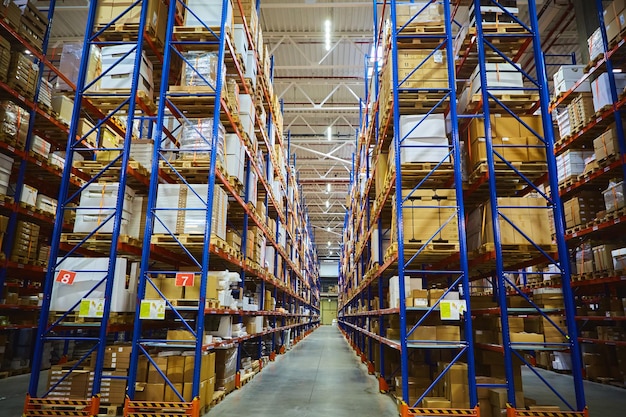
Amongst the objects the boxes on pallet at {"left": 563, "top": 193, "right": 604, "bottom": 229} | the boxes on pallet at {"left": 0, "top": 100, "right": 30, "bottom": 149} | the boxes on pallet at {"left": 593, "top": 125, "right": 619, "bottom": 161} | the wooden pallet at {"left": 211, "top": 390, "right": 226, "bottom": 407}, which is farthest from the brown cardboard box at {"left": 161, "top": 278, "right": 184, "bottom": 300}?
the boxes on pallet at {"left": 563, "top": 193, "right": 604, "bottom": 229}

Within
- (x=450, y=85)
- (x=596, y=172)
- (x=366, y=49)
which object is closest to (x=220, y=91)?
(x=450, y=85)

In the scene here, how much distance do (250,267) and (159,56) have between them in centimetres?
423

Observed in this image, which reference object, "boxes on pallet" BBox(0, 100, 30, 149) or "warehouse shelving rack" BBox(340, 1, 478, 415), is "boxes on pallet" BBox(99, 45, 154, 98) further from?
"warehouse shelving rack" BBox(340, 1, 478, 415)

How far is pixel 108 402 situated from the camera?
17.9 feet

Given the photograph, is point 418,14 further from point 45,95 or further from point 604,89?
point 45,95

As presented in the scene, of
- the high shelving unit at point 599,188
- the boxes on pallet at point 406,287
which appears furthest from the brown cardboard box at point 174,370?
the high shelving unit at point 599,188

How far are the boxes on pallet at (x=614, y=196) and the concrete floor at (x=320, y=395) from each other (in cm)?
333

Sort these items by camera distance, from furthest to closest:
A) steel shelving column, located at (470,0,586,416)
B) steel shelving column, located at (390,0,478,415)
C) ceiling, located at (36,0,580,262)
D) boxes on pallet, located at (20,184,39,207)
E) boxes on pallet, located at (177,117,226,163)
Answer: ceiling, located at (36,0,580,262) < boxes on pallet, located at (20,184,39,207) < boxes on pallet, located at (177,117,226,163) < steel shelving column, located at (390,0,478,415) < steel shelving column, located at (470,0,586,416)

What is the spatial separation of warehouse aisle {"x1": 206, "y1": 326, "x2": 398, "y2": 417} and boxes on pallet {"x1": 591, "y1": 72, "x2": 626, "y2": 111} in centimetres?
690

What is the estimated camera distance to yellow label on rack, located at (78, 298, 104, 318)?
543cm

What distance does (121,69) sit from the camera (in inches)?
266

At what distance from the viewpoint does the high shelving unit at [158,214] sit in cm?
552

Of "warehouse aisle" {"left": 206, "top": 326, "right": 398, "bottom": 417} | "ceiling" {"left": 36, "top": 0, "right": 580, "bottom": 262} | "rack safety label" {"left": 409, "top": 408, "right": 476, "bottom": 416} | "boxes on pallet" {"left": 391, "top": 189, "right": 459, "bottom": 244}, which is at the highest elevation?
"ceiling" {"left": 36, "top": 0, "right": 580, "bottom": 262}

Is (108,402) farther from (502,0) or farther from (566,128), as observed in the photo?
(566,128)
